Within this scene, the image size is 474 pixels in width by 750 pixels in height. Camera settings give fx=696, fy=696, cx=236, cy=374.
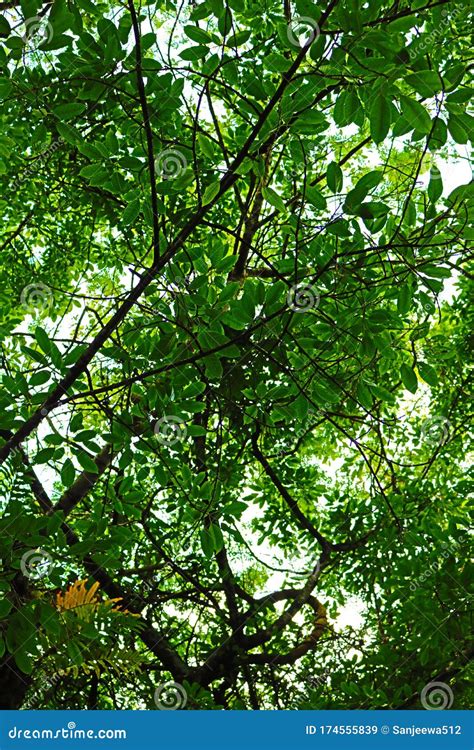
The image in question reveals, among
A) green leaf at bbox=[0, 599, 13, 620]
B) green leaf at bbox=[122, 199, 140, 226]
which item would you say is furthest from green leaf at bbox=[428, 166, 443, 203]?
green leaf at bbox=[0, 599, 13, 620]

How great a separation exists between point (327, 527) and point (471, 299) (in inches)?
51.8

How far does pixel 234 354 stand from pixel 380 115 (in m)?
0.64

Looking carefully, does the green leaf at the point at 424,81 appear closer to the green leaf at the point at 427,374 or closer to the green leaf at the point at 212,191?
the green leaf at the point at 212,191

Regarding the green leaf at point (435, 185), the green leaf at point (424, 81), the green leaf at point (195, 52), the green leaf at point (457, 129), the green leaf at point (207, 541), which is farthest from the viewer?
the green leaf at point (207, 541)

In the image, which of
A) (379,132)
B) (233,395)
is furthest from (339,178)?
(233,395)

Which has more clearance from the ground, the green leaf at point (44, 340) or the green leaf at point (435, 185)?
the green leaf at point (44, 340)

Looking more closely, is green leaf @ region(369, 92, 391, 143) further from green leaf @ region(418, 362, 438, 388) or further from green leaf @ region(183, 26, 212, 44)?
green leaf @ region(418, 362, 438, 388)

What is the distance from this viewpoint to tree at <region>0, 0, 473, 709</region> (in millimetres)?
1479

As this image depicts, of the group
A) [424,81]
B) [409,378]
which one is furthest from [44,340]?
[424,81]

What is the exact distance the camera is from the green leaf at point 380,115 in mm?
1215

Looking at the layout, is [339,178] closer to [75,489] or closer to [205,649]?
[75,489]

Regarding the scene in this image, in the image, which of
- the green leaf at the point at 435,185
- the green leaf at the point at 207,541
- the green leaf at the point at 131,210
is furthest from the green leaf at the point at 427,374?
the green leaf at the point at 131,210

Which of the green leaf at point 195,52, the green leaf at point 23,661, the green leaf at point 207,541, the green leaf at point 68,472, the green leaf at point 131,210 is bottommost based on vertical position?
the green leaf at point 23,661

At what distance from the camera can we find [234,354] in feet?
5.40
